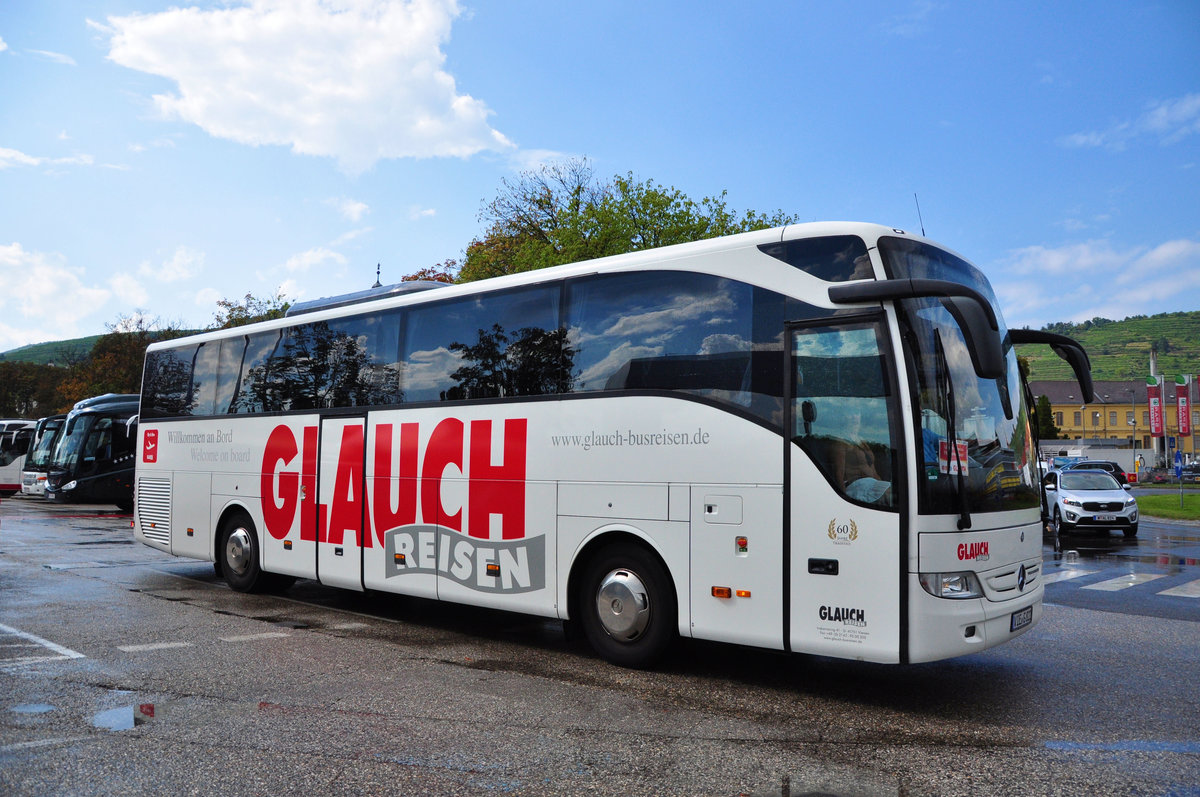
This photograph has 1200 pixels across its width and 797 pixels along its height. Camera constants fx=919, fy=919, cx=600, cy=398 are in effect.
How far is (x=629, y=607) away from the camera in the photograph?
752cm

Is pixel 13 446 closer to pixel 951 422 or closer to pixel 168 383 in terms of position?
pixel 168 383

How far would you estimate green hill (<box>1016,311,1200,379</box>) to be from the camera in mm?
153375

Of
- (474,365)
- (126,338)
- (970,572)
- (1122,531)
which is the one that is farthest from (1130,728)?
(126,338)

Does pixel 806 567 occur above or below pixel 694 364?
below

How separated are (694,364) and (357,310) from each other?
16.5ft

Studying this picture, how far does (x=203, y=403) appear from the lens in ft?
41.9

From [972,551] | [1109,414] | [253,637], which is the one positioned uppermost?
[1109,414]

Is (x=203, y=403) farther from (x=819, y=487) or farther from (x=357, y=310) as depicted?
(x=819, y=487)

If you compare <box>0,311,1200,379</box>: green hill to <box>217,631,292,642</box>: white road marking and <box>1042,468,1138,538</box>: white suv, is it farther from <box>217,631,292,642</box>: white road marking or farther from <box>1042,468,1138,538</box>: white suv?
<box>217,631,292,642</box>: white road marking

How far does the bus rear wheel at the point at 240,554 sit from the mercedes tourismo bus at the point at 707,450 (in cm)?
152

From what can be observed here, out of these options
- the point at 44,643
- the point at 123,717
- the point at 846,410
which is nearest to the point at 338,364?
the point at 44,643

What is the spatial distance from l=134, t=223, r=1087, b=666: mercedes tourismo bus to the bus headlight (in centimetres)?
2

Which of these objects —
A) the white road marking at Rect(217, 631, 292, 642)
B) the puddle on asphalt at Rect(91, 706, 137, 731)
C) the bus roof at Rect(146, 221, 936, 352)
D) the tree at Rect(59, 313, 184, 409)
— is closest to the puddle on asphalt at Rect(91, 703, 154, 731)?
the puddle on asphalt at Rect(91, 706, 137, 731)

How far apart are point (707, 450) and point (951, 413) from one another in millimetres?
1792
